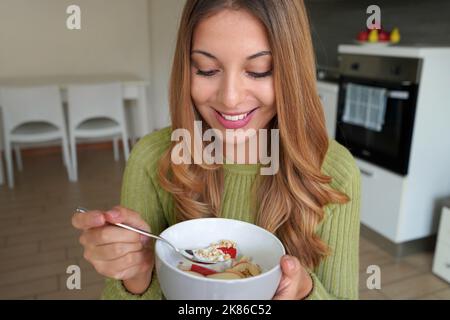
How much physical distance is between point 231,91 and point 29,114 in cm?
249

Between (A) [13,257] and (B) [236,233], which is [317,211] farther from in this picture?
(A) [13,257]

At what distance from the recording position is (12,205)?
248 cm

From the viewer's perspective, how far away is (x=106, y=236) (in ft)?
1.48

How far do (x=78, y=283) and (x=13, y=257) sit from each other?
1.70ft

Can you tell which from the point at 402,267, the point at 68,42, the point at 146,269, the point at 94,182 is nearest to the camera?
the point at 146,269

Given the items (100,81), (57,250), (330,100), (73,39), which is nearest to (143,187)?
(57,250)

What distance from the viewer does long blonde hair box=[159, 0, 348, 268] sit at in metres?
0.57

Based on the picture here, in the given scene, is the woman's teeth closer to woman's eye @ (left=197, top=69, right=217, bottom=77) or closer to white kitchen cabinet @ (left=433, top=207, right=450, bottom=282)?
woman's eye @ (left=197, top=69, right=217, bottom=77)

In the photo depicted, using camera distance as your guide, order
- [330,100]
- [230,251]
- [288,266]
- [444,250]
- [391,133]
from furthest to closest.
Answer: [330,100]
[391,133]
[444,250]
[230,251]
[288,266]

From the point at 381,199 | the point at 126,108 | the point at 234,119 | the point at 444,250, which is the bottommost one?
the point at 444,250

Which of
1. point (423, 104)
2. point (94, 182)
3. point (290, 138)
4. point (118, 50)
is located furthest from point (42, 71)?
point (290, 138)

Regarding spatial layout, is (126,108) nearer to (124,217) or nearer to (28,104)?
(28,104)

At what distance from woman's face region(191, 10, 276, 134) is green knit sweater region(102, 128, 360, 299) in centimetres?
15

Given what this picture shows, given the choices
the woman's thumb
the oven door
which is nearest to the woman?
the woman's thumb
